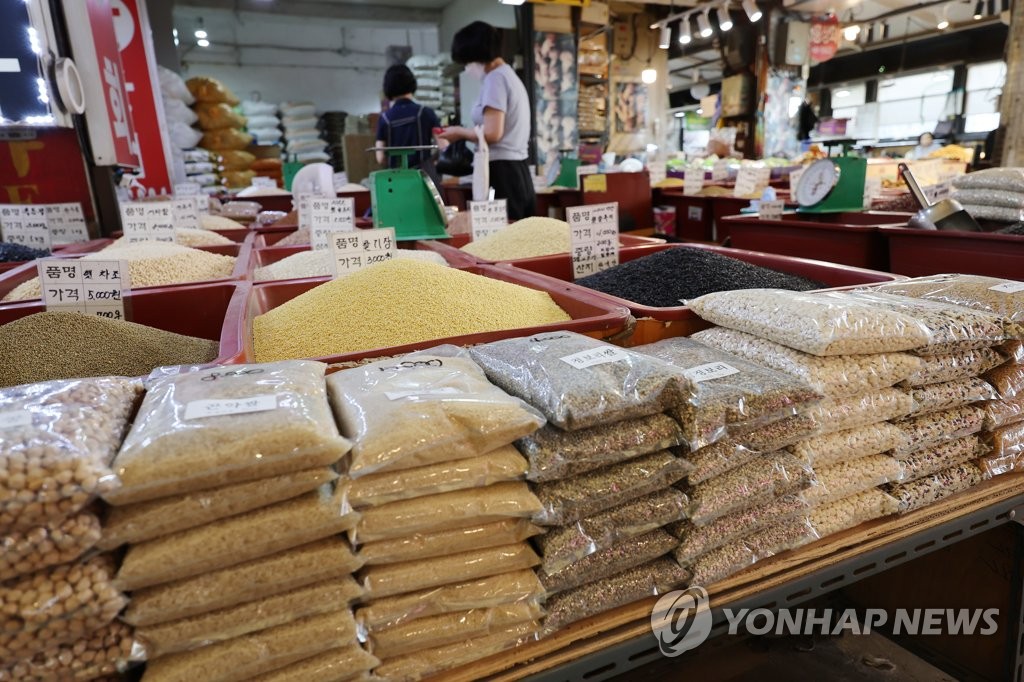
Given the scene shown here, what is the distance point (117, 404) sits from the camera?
2.00 ft

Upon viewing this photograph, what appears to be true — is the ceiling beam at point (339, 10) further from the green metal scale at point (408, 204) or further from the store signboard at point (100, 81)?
the green metal scale at point (408, 204)

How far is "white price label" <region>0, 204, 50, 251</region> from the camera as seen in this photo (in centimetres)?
216

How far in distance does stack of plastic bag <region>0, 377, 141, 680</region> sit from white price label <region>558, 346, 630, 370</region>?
0.47 meters

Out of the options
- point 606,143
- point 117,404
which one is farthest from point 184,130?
point 117,404

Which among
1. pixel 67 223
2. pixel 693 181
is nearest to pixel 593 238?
pixel 67 223

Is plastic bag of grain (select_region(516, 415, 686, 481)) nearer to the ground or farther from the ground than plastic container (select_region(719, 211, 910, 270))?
nearer to the ground

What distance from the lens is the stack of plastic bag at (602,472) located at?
66 cm

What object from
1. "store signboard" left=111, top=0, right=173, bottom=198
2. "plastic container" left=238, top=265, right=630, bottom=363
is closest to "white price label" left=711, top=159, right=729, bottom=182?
"store signboard" left=111, top=0, right=173, bottom=198

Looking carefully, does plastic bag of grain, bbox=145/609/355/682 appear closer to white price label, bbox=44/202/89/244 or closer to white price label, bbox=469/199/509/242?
white price label, bbox=469/199/509/242

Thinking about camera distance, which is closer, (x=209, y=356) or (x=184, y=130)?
(x=209, y=356)

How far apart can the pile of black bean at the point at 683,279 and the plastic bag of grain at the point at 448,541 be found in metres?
0.70

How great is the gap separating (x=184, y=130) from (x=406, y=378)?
220 inches

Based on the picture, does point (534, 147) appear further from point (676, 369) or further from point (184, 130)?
point (676, 369)

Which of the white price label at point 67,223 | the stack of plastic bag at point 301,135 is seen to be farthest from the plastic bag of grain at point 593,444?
the stack of plastic bag at point 301,135
